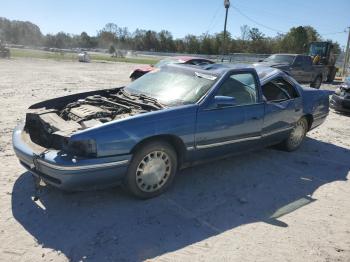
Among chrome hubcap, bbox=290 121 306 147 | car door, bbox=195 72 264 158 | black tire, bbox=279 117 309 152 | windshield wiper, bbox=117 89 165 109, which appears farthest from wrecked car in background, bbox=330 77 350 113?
windshield wiper, bbox=117 89 165 109

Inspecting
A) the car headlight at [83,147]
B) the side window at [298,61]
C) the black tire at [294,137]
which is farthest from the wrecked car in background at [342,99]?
the car headlight at [83,147]

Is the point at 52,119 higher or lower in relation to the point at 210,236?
higher

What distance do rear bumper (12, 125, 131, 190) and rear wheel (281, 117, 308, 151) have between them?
3.57 metres

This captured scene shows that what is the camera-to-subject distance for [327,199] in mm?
4664

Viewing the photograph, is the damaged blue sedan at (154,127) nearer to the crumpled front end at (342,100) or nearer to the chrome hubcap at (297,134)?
the chrome hubcap at (297,134)

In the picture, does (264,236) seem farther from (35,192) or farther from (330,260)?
(35,192)

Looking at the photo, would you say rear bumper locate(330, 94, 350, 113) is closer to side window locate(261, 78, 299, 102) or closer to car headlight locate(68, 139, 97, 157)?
side window locate(261, 78, 299, 102)

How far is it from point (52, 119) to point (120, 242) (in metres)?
1.80

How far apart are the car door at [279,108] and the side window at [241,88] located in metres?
0.35

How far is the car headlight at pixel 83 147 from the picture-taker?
3.65m

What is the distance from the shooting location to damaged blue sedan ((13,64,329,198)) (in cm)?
371

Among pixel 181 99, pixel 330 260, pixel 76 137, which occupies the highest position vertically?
pixel 181 99

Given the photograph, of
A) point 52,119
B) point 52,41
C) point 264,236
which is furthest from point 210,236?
point 52,41

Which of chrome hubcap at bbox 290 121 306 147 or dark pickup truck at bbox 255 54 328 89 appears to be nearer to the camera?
chrome hubcap at bbox 290 121 306 147
